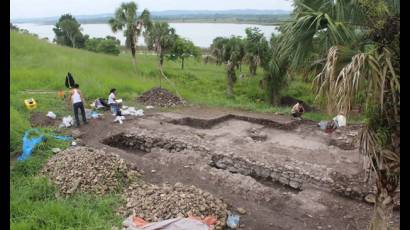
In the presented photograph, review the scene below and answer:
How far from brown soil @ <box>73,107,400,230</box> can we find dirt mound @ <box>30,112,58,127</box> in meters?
1.39

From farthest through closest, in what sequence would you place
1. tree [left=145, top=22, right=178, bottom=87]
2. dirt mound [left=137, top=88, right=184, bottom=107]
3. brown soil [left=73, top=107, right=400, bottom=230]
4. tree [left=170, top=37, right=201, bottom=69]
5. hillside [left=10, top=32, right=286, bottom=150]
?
1. tree [left=170, top=37, right=201, bottom=69]
2. tree [left=145, top=22, right=178, bottom=87]
3. dirt mound [left=137, top=88, right=184, bottom=107]
4. hillside [left=10, top=32, right=286, bottom=150]
5. brown soil [left=73, top=107, right=400, bottom=230]

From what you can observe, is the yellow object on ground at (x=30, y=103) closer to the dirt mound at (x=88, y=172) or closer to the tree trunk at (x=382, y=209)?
the dirt mound at (x=88, y=172)

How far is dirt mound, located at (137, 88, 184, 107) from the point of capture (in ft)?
53.9

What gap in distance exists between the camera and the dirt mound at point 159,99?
16.4 meters

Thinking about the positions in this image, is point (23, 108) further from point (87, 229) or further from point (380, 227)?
point (380, 227)

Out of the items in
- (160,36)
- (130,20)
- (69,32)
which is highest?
(69,32)

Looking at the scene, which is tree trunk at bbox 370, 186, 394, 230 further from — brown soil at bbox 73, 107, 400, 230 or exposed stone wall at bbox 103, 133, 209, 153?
exposed stone wall at bbox 103, 133, 209, 153

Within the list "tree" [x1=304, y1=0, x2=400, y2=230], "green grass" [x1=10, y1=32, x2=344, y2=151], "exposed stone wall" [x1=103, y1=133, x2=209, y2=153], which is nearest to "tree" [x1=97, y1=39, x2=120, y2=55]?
"green grass" [x1=10, y1=32, x2=344, y2=151]

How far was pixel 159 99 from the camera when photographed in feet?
54.7

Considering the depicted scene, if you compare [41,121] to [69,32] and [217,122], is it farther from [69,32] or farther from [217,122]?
[69,32]

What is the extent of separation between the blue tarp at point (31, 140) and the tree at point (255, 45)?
1446cm

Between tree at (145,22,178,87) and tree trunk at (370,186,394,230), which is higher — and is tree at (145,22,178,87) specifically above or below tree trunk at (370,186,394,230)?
above

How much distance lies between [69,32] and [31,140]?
153ft

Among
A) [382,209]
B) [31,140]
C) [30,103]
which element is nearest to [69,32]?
[30,103]
